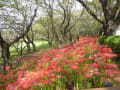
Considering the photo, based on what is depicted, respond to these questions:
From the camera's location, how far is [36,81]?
2.63m

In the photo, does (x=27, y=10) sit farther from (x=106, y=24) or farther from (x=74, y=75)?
(x=74, y=75)

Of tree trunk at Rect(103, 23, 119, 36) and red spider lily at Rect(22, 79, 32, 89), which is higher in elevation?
tree trunk at Rect(103, 23, 119, 36)

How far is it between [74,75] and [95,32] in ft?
81.6

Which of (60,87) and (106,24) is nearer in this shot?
(60,87)

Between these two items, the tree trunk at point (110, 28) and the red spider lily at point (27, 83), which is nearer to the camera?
the red spider lily at point (27, 83)

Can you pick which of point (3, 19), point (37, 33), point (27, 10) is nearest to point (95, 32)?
point (37, 33)

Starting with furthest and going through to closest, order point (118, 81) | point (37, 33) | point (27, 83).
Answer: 1. point (37, 33)
2. point (118, 81)
3. point (27, 83)

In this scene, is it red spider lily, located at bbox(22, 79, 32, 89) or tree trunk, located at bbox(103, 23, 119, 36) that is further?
tree trunk, located at bbox(103, 23, 119, 36)

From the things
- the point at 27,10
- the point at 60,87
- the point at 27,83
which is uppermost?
the point at 27,10

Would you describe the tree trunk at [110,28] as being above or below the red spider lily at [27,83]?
above

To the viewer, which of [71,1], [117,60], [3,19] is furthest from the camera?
[3,19]

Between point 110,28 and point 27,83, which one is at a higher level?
point 110,28

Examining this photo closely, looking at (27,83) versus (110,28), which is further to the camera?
(110,28)

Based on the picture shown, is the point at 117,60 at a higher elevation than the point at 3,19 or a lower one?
lower
